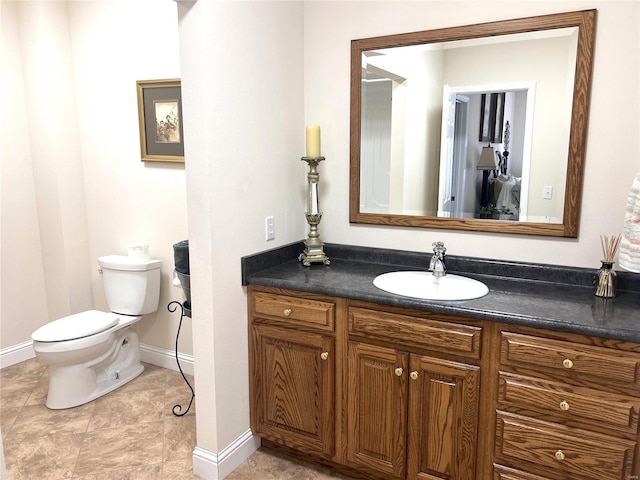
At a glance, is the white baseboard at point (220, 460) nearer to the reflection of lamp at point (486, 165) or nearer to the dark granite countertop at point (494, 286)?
the dark granite countertop at point (494, 286)

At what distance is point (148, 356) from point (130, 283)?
0.59 meters

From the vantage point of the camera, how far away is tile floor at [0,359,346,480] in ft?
7.30

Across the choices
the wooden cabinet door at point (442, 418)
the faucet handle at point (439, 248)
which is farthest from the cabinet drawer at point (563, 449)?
the faucet handle at point (439, 248)

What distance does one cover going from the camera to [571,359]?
5.27 feet

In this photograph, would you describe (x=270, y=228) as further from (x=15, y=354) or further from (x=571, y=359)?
(x=15, y=354)

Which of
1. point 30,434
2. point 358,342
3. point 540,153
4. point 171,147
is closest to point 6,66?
point 171,147

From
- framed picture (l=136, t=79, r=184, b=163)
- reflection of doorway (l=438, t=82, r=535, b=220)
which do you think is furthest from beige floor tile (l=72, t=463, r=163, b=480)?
reflection of doorway (l=438, t=82, r=535, b=220)

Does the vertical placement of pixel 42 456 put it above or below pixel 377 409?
below

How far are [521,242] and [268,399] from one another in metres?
1.34

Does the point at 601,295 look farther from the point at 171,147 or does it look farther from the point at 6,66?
the point at 6,66

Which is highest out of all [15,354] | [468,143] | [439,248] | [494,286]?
[468,143]

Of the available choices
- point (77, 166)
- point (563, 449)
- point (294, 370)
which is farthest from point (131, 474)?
point (77, 166)

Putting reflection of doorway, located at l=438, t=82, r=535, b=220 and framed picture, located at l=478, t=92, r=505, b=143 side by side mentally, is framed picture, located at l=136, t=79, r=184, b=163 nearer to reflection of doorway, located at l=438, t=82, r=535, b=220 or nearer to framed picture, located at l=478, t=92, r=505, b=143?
reflection of doorway, located at l=438, t=82, r=535, b=220

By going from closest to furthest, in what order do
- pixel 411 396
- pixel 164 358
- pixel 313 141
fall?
pixel 411 396
pixel 313 141
pixel 164 358
